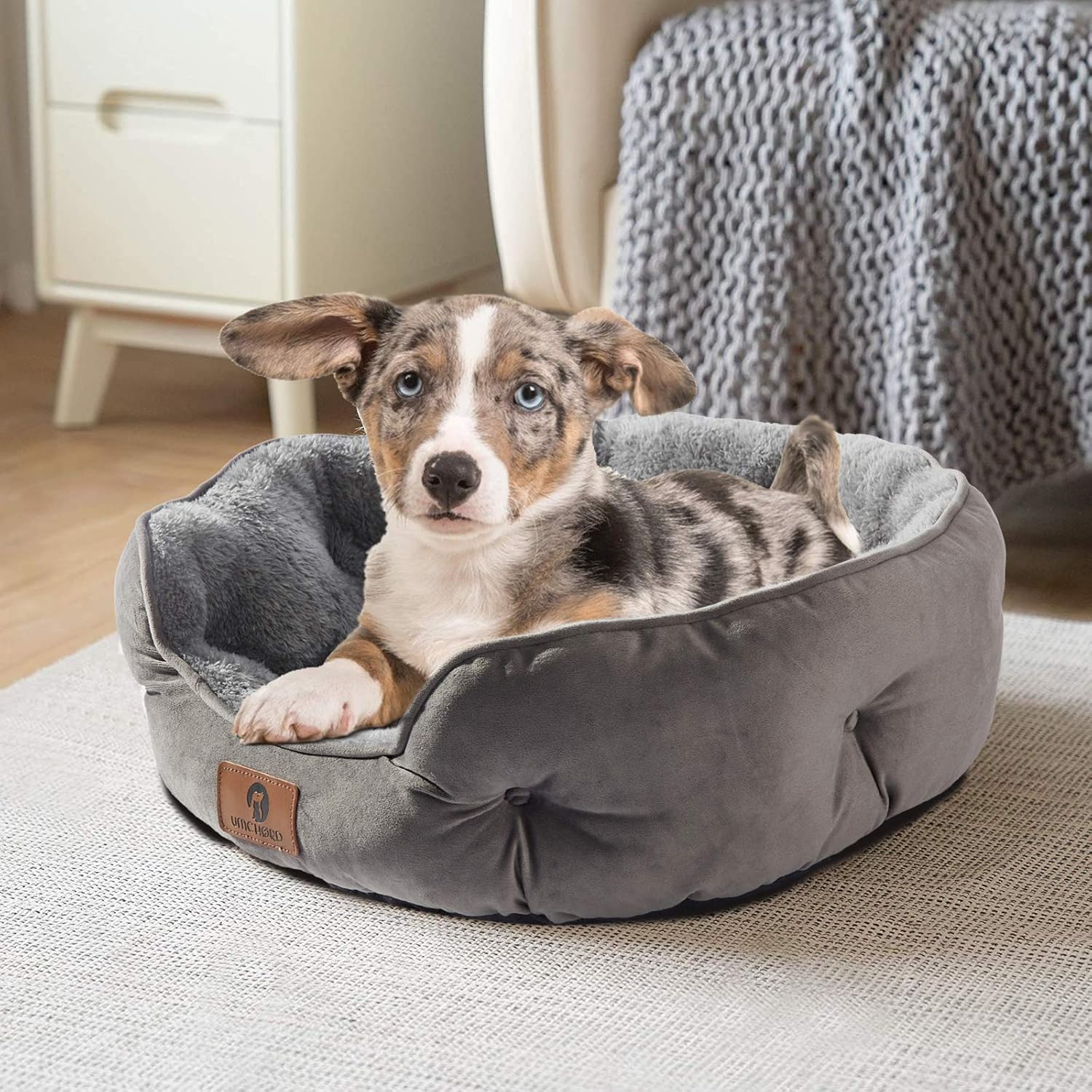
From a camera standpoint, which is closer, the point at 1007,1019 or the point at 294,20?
the point at 1007,1019

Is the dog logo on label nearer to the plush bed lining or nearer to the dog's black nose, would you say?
the plush bed lining

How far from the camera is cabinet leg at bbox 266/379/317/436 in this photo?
2.18 m

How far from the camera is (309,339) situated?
108 centimetres

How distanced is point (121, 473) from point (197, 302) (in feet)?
0.96

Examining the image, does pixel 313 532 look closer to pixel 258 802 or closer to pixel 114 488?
pixel 258 802

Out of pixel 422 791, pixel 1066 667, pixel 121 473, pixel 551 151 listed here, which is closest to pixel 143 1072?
pixel 422 791

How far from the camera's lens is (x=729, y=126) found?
1688 mm

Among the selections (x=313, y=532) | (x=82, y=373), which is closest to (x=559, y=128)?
(x=313, y=532)

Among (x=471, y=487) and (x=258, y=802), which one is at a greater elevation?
(x=471, y=487)

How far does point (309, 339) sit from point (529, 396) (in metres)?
0.18

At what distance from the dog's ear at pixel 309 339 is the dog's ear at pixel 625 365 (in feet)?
0.47

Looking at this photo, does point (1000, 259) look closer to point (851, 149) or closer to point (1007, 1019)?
point (851, 149)

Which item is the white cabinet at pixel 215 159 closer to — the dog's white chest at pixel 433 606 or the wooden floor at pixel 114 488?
the wooden floor at pixel 114 488

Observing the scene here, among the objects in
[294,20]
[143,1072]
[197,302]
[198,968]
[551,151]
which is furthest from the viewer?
[197,302]
